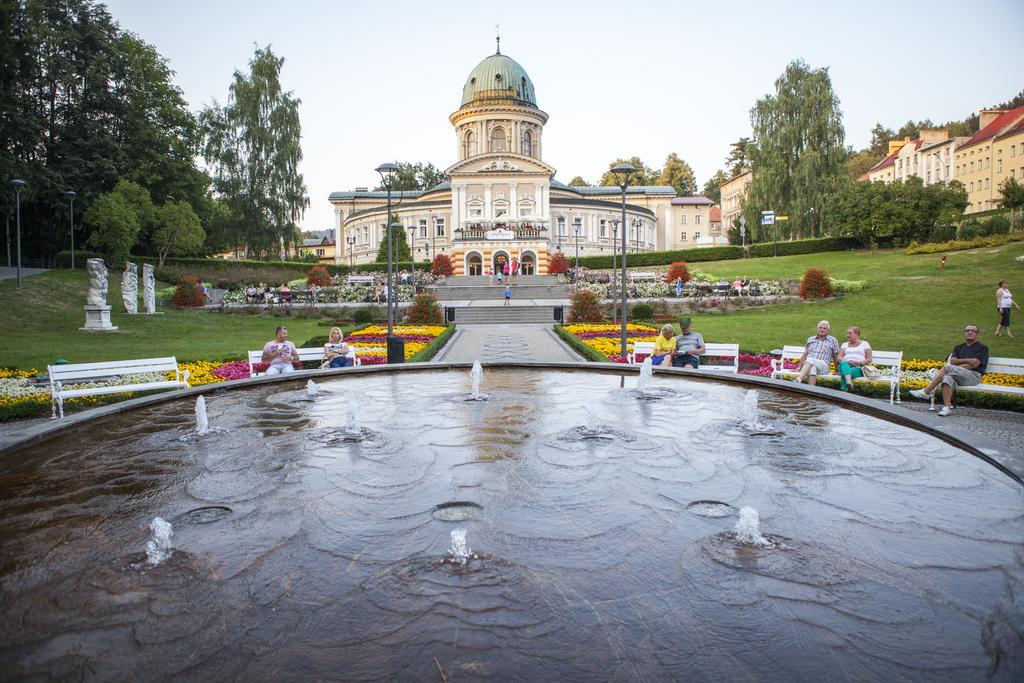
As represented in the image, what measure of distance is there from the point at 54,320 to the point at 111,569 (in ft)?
84.3

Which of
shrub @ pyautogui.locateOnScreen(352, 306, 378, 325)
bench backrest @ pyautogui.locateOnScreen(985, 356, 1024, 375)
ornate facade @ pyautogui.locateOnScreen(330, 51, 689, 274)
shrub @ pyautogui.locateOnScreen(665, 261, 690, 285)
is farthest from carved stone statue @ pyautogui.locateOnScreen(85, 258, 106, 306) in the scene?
ornate facade @ pyautogui.locateOnScreen(330, 51, 689, 274)

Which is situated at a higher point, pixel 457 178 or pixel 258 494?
pixel 457 178

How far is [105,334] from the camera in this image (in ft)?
70.7

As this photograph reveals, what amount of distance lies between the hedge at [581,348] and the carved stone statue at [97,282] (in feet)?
54.9

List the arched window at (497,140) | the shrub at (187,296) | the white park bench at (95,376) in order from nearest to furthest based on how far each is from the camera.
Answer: the white park bench at (95,376)
the shrub at (187,296)
the arched window at (497,140)

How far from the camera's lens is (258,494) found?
4.90 m

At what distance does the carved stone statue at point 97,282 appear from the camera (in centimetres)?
2191

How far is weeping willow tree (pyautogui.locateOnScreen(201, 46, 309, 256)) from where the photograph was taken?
4869cm

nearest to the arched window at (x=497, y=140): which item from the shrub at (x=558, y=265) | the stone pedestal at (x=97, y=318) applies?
the shrub at (x=558, y=265)

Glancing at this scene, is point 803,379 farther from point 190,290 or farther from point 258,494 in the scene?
point 190,290

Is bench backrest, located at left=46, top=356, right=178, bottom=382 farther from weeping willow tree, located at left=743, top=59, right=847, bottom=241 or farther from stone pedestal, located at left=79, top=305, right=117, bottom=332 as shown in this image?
weeping willow tree, located at left=743, top=59, right=847, bottom=241

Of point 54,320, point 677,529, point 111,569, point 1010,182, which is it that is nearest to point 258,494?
point 111,569

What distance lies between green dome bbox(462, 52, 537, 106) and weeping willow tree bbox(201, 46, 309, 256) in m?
22.0

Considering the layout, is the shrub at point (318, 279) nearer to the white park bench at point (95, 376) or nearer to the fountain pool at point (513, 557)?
the white park bench at point (95, 376)
